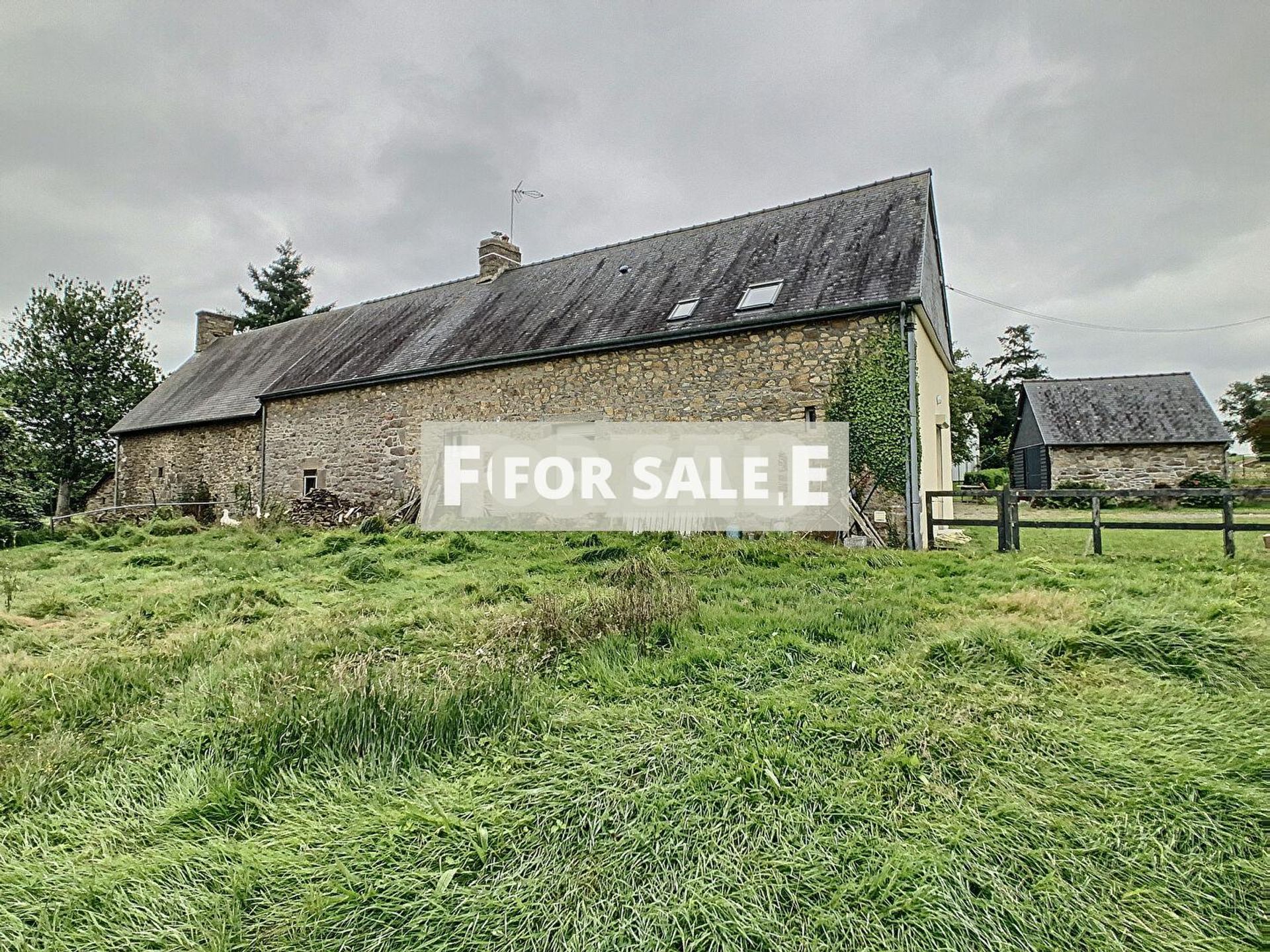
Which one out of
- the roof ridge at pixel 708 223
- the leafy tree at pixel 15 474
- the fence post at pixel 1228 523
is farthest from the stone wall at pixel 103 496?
the fence post at pixel 1228 523

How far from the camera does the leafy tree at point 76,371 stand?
25781 mm

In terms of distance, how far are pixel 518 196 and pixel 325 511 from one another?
11.4 metres

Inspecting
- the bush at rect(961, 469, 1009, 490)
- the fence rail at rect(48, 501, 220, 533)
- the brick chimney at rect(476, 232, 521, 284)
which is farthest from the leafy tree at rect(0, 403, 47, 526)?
the bush at rect(961, 469, 1009, 490)

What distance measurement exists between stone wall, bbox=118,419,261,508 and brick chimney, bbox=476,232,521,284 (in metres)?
7.95

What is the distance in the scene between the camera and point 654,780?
2617mm

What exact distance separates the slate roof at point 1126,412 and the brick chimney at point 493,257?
19.9 m

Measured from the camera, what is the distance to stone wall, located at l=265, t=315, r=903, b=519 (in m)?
10.4

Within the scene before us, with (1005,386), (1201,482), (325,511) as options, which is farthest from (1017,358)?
(325,511)

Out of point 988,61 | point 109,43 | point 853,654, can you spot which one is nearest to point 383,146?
point 109,43

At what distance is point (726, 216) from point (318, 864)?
1502 cm

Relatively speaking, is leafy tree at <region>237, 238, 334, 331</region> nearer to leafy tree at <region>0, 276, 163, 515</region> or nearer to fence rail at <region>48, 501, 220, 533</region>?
leafy tree at <region>0, 276, 163, 515</region>

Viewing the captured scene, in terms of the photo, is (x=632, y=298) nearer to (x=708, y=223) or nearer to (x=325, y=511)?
(x=708, y=223)

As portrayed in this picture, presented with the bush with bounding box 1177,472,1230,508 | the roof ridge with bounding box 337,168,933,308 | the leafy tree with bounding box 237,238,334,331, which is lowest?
the bush with bounding box 1177,472,1230,508

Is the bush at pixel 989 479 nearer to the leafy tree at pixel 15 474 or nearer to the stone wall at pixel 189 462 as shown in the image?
the stone wall at pixel 189 462
